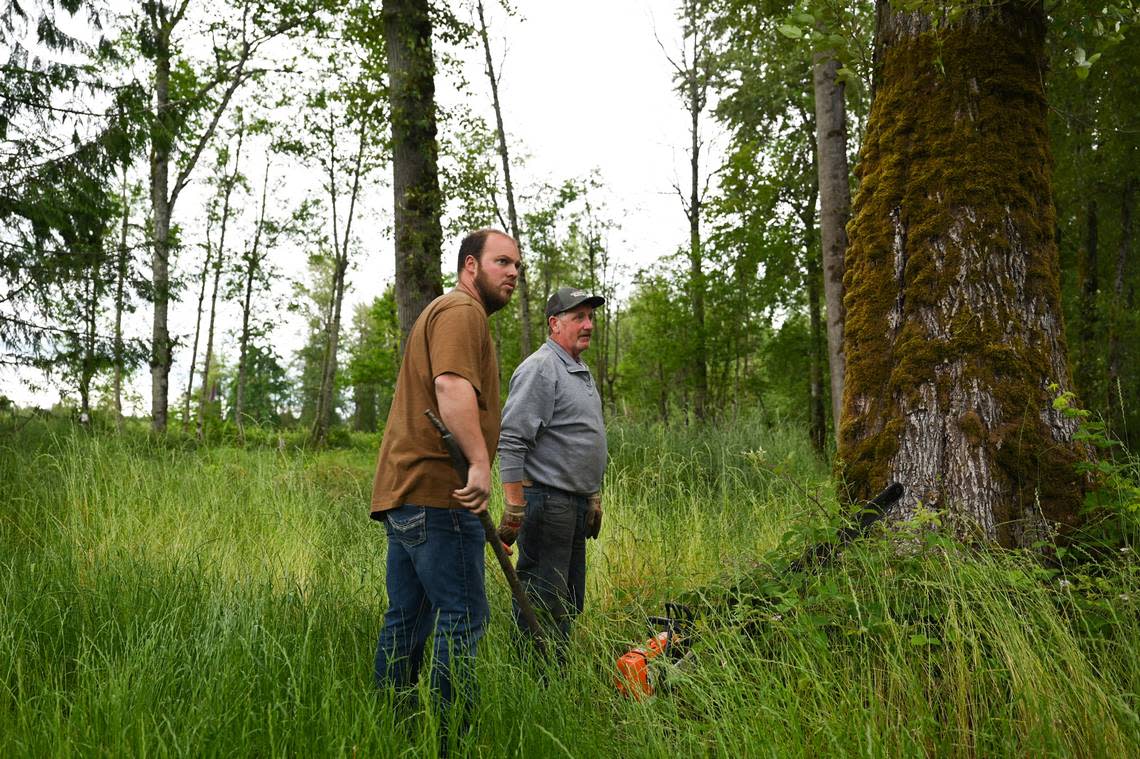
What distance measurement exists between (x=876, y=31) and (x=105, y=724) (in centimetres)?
486

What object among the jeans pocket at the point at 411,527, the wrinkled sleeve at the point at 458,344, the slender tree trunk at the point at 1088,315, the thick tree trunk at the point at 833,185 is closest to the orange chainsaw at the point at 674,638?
the jeans pocket at the point at 411,527

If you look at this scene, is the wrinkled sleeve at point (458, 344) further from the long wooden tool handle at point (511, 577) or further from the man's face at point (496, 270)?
the long wooden tool handle at point (511, 577)

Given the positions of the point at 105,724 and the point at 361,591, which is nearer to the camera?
the point at 105,724

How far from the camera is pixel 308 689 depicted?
3.25 meters

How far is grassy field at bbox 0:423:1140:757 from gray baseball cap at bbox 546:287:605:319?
1329 mm

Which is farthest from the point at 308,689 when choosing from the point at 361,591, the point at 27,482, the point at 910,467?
the point at 27,482

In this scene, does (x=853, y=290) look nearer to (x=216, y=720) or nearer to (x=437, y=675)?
(x=437, y=675)

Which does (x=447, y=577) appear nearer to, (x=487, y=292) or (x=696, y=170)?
(x=487, y=292)

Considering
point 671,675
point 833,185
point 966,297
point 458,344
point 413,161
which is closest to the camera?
point 671,675

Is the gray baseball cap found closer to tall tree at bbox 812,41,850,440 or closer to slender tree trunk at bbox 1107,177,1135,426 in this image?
tall tree at bbox 812,41,850,440

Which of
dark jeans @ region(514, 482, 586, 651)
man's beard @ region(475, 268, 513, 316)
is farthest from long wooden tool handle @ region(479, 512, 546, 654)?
man's beard @ region(475, 268, 513, 316)

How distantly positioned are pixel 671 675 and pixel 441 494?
3.68 feet

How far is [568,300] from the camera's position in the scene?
443cm

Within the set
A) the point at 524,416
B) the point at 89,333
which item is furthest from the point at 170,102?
the point at 524,416
